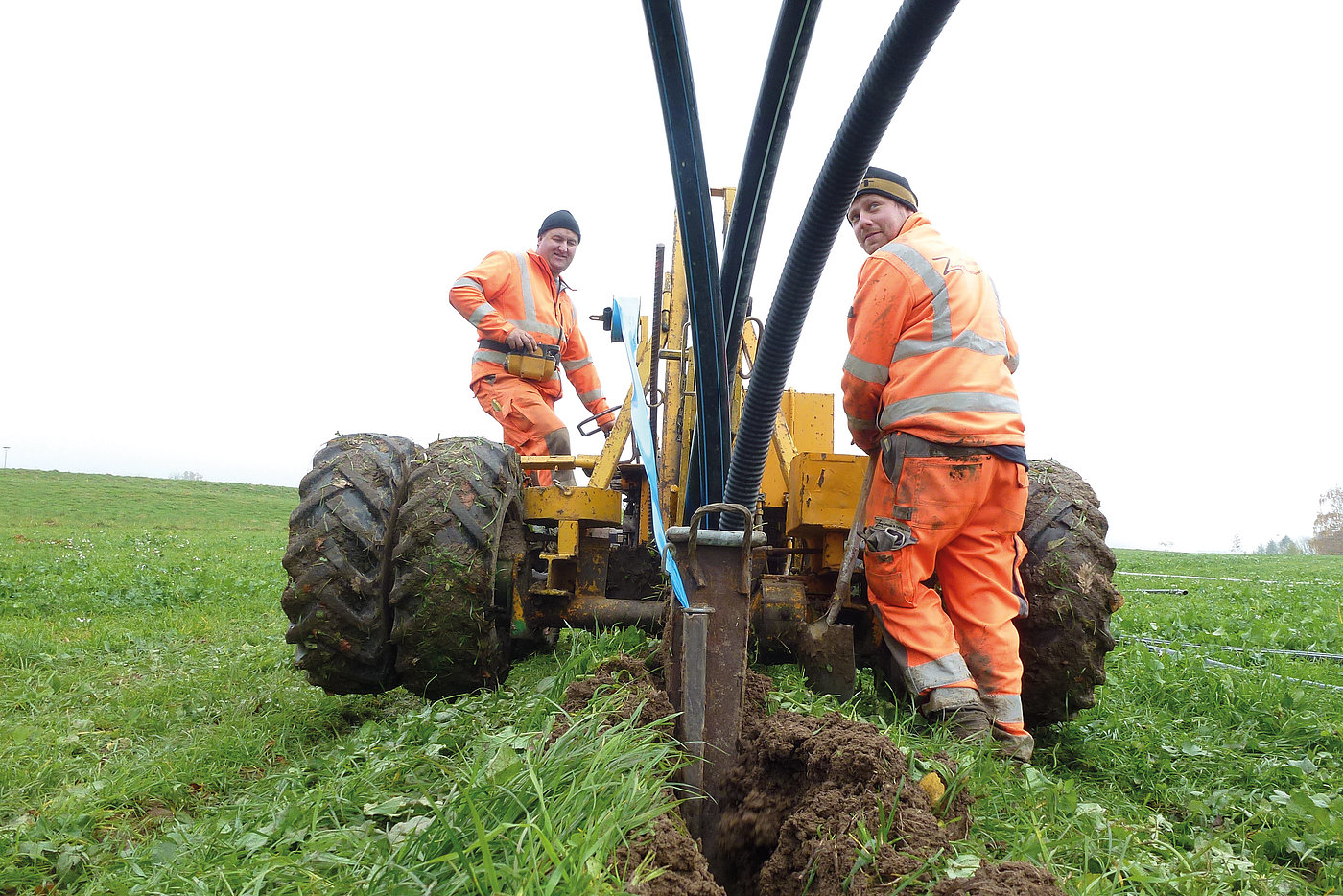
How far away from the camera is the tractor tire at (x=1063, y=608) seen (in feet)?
10.9

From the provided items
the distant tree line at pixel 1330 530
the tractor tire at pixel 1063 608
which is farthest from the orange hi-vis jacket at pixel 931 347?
the distant tree line at pixel 1330 530

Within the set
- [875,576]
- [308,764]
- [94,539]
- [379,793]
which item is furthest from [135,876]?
[94,539]

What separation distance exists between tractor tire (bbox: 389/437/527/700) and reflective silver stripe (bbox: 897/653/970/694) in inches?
63.1

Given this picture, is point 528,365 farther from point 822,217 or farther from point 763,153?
point 822,217

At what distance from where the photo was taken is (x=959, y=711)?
9.53ft

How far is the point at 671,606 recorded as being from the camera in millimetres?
2557

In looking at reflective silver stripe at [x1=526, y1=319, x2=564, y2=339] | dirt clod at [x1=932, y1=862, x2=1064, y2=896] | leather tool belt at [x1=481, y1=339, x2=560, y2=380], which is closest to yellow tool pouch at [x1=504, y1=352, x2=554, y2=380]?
leather tool belt at [x1=481, y1=339, x2=560, y2=380]

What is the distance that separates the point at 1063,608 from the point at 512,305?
12.1ft

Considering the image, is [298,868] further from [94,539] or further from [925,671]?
[94,539]

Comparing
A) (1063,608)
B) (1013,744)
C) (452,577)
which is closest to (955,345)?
(1063,608)

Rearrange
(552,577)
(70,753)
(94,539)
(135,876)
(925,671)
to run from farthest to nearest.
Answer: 1. (94,539)
2. (552,577)
3. (70,753)
4. (925,671)
5. (135,876)

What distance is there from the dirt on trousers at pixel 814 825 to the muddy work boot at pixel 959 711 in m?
0.70

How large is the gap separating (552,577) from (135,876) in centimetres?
203

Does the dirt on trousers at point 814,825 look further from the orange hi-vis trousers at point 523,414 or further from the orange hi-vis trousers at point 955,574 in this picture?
the orange hi-vis trousers at point 523,414
